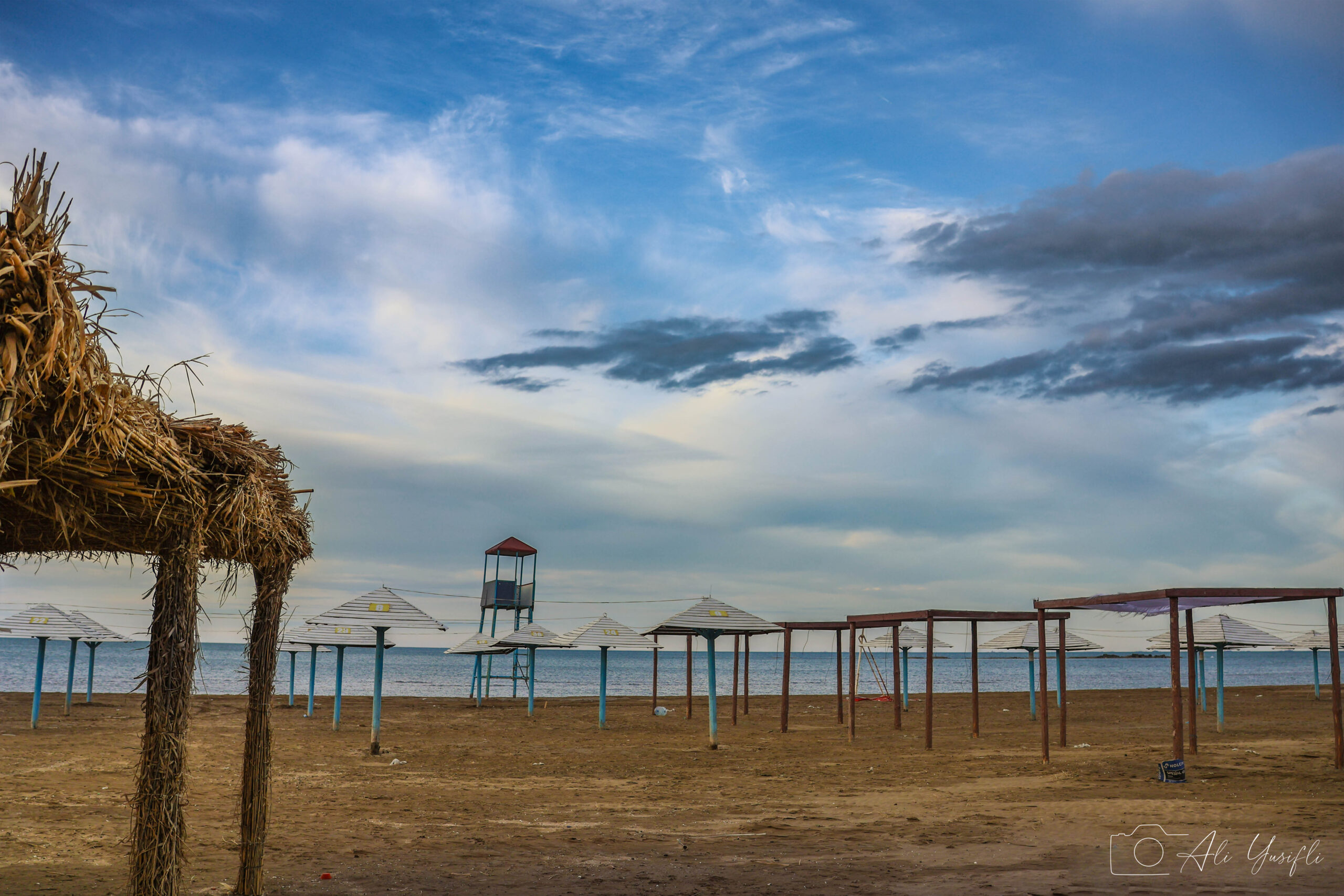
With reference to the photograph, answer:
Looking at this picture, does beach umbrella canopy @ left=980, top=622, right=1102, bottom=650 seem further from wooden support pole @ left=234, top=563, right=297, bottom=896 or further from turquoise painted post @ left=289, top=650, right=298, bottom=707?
wooden support pole @ left=234, top=563, right=297, bottom=896

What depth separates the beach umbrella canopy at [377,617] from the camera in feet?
53.2

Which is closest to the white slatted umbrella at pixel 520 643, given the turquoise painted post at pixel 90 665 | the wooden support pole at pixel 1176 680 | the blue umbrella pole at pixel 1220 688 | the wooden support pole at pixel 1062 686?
the turquoise painted post at pixel 90 665

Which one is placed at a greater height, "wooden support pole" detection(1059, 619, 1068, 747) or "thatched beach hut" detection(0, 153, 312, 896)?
"thatched beach hut" detection(0, 153, 312, 896)

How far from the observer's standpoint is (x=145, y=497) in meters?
4.68

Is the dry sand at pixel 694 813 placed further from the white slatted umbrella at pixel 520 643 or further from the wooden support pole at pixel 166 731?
the white slatted umbrella at pixel 520 643

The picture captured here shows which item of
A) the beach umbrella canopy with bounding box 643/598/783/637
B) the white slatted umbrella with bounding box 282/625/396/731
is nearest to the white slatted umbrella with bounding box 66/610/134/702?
the white slatted umbrella with bounding box 282/625/396/731

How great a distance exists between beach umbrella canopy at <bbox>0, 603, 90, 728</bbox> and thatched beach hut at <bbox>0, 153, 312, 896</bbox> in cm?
1786

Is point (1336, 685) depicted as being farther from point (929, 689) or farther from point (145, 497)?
point (145, 497)

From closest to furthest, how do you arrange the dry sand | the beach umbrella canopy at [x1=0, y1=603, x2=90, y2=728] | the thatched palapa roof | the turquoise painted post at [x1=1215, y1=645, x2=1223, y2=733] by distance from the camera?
the thatched palapa roof, the dry sand, the beach umbrella canopy at [x1=0, y1=603, x2=90, y2=728], the turquoise painted post at [x1=1215, y1=645, x2=1223, y2=733]

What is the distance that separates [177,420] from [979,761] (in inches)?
548

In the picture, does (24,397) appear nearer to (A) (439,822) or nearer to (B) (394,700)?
(A) (439,822)

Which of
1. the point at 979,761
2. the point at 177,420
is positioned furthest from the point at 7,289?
the point at 979,761

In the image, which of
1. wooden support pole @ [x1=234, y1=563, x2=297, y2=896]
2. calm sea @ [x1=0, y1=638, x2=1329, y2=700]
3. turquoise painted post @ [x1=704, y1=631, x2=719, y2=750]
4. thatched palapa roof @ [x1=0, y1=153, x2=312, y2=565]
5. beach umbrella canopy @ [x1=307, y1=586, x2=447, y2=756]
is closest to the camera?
thatched palapa roof @ [x1=0, y1=153, x2=312, y2=565]

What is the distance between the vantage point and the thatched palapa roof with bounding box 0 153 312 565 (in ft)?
11.6
